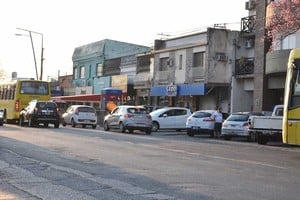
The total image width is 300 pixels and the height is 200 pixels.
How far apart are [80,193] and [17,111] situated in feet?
97.8

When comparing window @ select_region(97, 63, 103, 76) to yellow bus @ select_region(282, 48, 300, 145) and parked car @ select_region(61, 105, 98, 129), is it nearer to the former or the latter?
parked car @ select_region(61, 105, 98, 129)

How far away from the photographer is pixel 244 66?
132 ft

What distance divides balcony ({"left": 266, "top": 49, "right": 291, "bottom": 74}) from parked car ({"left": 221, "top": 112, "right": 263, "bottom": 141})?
5104 mm

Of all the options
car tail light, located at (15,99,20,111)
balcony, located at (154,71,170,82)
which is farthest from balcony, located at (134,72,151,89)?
car tail light, located at (15,99,20,111)

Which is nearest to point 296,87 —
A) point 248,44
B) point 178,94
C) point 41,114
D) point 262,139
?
point 262,139

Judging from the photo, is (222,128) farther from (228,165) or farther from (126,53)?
(126,53)

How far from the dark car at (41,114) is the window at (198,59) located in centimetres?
1287

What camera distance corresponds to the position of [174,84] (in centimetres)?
4547

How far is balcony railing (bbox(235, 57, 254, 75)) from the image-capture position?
39562 millimetres

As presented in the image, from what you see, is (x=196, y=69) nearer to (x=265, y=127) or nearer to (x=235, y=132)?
(x=235, y=132)

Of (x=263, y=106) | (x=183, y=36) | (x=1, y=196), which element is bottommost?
(x=1, y=196)

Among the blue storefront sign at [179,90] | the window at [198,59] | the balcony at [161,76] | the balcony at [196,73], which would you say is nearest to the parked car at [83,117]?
the blue storefront sign at [179,90]

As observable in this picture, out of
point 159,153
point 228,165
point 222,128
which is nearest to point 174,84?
point 222,128

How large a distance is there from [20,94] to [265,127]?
65.0ft
